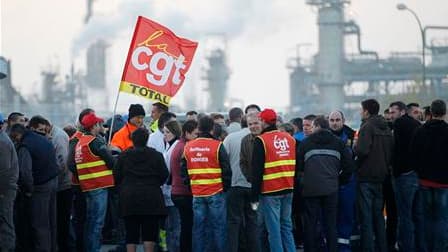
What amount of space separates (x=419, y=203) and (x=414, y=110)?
1542mm

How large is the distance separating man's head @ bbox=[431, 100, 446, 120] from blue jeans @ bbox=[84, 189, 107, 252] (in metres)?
4.71

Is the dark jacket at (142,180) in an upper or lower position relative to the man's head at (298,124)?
lower

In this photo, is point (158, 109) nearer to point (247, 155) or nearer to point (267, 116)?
point (247, 155)

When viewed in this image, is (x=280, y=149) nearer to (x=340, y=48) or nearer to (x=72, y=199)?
(x=72, y=199)

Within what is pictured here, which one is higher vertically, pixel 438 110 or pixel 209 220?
pixel 438 110

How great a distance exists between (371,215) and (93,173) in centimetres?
393

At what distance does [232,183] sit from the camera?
558 inches

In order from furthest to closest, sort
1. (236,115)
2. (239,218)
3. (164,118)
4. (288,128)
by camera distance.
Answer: (236,115)
(288,128)
(164,118)
(239,218)

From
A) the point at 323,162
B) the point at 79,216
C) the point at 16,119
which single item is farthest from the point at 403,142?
the point at 16,119

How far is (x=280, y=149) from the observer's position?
13.7 metres

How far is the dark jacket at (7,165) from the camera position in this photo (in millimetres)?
13375

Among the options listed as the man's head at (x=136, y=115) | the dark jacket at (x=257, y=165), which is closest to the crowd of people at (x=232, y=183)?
the dark jacket at (x=257, y=165)

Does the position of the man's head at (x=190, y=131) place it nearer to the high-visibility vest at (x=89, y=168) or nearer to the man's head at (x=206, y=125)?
the man's head at (x=206, y=125)

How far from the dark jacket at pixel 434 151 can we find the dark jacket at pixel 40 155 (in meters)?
5.04
